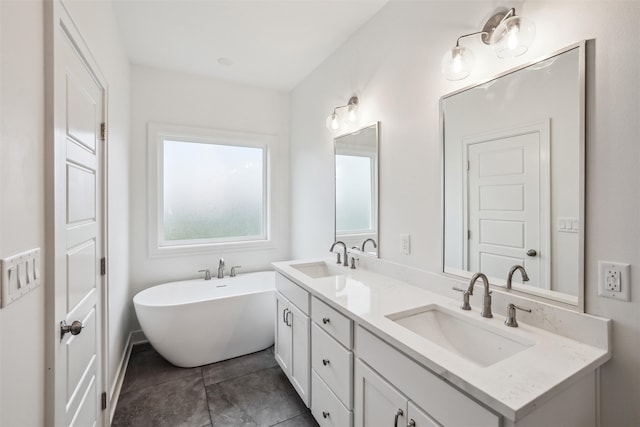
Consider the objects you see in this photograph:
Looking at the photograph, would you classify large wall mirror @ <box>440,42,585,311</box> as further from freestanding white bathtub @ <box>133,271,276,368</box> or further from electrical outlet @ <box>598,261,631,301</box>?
freestanding white bathtub @ <box>133,271,276,368</box>

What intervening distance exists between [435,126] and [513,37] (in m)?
0.52

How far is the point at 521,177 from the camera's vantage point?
4.03 feet

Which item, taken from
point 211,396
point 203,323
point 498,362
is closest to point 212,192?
point 203,323

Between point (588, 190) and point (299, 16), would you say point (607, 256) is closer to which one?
point (588, 190)

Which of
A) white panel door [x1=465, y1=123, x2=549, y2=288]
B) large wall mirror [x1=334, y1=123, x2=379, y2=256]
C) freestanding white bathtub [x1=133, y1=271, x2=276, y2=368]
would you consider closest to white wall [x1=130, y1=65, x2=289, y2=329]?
freestanding white bathtub [x1=133, y1=271, x2=276, y2=368]

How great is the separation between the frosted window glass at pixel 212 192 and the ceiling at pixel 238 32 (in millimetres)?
861

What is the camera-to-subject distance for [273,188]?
3.49m

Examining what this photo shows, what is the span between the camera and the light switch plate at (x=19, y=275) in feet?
2.27

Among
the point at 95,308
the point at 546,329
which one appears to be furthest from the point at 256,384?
the point at 546,329

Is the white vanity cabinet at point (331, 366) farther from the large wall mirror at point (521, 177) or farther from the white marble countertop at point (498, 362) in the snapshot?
the large wall mirror at point (521, 177)

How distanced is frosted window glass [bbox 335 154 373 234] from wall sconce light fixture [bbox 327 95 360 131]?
0.27 m

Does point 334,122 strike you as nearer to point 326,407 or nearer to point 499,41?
point 499,41

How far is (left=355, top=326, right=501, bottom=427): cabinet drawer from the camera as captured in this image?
813 millimetres

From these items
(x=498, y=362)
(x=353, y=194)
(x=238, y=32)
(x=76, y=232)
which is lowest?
(x=498, y=362)
